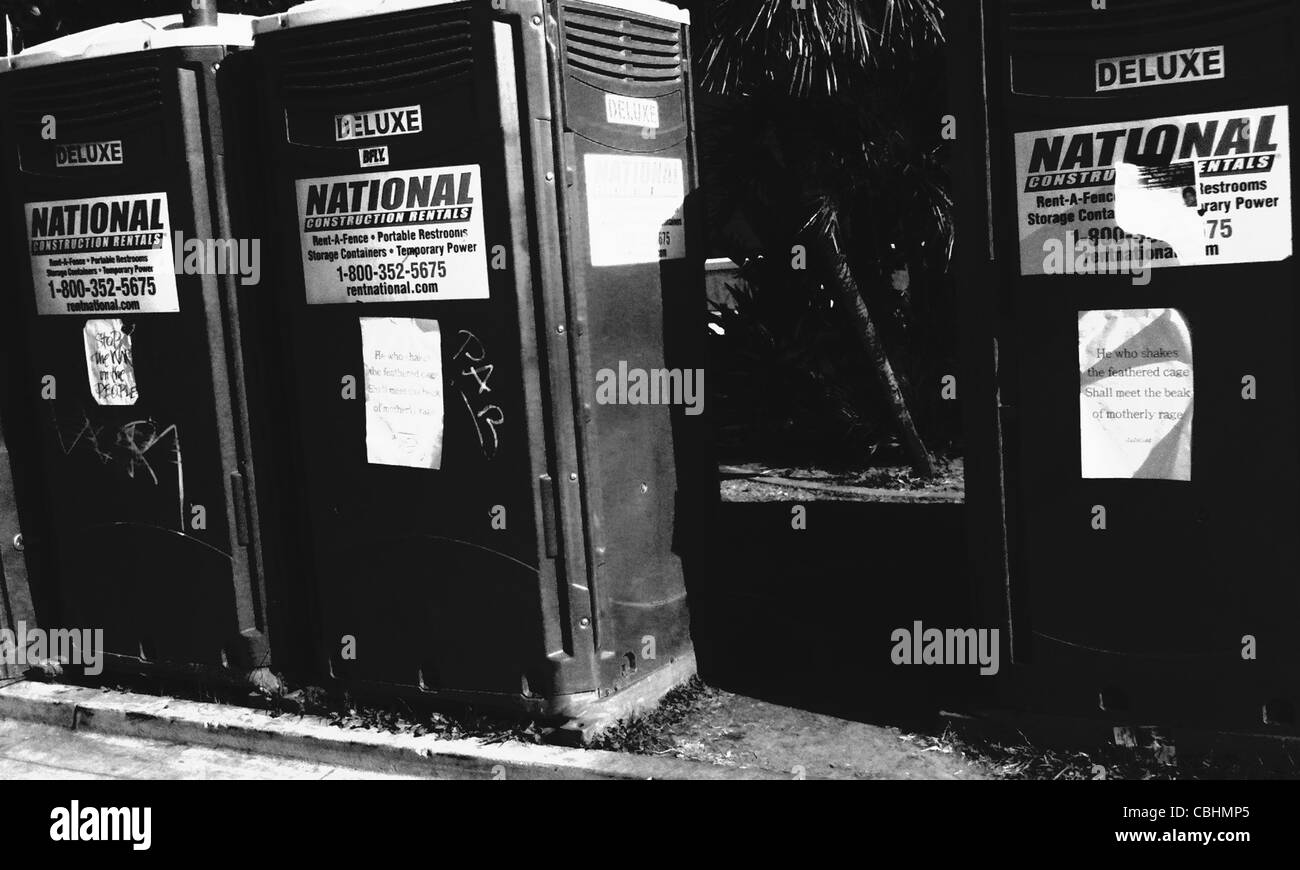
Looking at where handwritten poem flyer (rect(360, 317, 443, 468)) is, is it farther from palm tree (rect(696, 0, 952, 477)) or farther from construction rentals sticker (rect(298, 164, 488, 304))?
palm tree (rect(696, 0, 952, 477))

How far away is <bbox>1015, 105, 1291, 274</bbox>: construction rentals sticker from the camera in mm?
3865

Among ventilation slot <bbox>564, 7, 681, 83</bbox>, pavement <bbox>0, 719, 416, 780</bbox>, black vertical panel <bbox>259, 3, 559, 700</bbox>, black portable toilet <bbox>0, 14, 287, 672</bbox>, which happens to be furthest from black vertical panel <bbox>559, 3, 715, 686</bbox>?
black portable toilet <bbox>0, 14, 287, 672</bbox>

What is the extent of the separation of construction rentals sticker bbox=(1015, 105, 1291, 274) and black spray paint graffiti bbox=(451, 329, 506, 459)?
5.49 ft

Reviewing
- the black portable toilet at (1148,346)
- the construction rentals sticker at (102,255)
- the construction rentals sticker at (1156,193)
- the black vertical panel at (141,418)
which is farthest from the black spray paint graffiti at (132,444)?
the construction rentals sticker at (1156,193)

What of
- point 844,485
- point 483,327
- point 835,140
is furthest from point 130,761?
point 835,140

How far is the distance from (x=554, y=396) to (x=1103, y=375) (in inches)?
63.9

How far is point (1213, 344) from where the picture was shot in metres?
3.97

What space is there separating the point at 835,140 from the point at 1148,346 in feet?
13.3

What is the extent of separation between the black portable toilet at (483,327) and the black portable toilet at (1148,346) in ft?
4.11

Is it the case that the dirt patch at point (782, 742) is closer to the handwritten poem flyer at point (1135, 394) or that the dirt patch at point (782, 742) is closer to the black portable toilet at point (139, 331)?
the handwritten poem flyer at point (1135, 394)

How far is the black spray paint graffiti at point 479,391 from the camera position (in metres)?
4.69

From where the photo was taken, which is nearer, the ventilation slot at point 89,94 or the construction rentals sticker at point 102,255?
the ventilation slot at point 89,94

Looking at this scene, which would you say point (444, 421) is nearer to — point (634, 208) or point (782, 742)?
point (634, 208)
